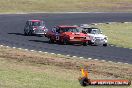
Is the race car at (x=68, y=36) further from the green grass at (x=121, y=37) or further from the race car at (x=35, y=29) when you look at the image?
the race car at (x=35, y=29)

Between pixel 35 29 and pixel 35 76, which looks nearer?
pixel 35 76

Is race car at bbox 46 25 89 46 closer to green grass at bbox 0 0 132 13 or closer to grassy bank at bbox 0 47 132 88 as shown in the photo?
grassy bank at bbox 0 47 132 88

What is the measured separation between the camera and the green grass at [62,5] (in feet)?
261

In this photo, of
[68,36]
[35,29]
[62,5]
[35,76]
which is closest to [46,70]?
[35,76]

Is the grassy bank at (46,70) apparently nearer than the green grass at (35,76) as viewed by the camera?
No

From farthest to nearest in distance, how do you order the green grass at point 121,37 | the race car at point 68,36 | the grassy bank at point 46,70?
the green grass at point 121,37
the race car at point 68,36
the grassy bank at point 46,70

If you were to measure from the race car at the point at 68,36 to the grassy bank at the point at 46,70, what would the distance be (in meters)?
7.11

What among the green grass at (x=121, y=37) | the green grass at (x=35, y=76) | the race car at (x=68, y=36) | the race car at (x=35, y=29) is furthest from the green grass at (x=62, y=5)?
the green grass at (x=35, y=76)

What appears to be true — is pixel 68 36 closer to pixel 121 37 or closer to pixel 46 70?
pixel 121 37

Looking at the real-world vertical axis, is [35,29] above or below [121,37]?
above

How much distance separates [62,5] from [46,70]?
209 feet

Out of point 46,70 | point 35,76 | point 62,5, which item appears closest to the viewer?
point 35,76

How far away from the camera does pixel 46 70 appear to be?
73.0ft

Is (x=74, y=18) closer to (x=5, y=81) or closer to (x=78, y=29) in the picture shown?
(x=78, y=29)
